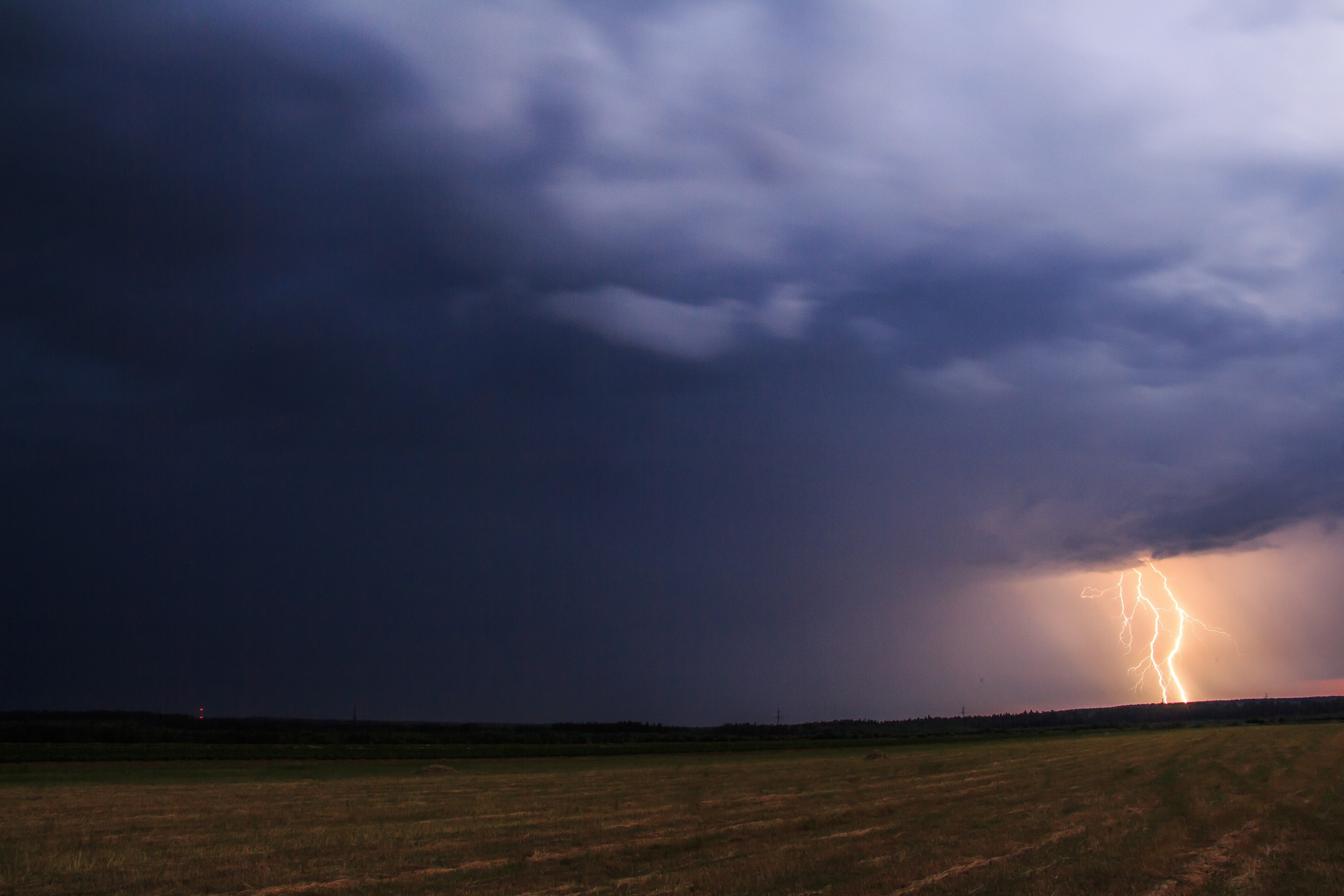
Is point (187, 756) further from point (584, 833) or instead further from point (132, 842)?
point (584, 833)

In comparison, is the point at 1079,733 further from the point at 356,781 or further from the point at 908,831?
the point at 908,831

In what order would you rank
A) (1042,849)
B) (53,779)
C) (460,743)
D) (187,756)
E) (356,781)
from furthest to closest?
(460,743)
(187,756)
(53,779)
(356,781)
(1042,849)

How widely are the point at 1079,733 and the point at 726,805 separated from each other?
127m

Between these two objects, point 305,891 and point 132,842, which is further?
point 132,842

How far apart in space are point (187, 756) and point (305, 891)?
6424 cm

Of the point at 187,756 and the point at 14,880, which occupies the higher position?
the point at 14,880

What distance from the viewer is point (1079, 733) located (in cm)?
13500

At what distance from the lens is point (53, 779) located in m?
44.8

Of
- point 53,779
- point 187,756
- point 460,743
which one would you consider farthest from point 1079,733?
point 53,779

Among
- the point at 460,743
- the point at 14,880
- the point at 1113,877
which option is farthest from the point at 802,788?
the point at 460,743

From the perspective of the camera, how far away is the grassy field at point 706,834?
14930mm

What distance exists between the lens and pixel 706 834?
20453mm

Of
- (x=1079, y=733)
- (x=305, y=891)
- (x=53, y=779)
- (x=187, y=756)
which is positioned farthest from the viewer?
(x=1079, y=733)

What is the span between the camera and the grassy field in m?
14.9
